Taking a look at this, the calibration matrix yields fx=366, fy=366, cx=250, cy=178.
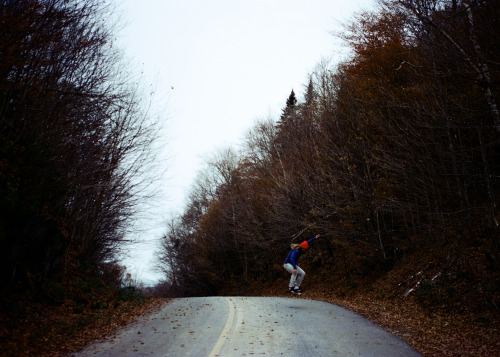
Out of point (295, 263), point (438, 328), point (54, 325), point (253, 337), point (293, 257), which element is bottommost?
point (438, 328)

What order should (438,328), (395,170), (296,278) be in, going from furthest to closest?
(296,278), (395,170), (438,328)

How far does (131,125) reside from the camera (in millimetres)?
15195

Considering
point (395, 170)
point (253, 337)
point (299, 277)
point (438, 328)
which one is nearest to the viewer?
point (253, 337)

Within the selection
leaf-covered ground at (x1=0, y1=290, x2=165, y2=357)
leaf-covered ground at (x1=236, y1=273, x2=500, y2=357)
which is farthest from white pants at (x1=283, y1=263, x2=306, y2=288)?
leaf-covered ground at (x1=0, y1=290, x2=165, y2=357)

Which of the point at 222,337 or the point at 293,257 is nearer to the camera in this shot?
the point at 222,337

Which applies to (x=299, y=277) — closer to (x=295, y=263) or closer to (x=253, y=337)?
(x=295, y=263)

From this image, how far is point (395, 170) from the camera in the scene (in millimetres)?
13000

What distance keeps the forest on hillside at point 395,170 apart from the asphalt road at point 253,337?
12.3ft

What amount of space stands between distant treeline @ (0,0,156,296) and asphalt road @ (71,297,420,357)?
139 inches

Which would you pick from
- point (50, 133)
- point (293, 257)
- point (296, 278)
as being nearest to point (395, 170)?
point (293, 257)

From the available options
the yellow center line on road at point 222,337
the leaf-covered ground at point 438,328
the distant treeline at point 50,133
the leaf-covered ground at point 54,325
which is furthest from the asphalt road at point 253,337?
the distant treeline at point 50,133

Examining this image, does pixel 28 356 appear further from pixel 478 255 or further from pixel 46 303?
pixel 478 255

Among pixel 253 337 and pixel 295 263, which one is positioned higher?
pixel 295 263

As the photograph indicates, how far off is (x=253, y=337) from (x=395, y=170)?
8652 millimetres
